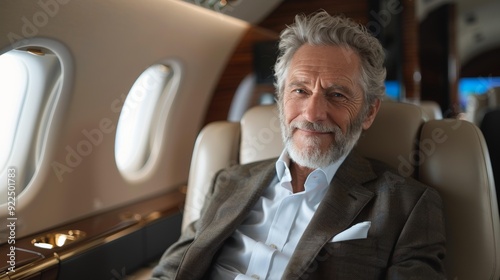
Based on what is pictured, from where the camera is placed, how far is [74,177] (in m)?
2.58

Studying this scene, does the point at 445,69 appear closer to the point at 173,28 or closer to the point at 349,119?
the point at 173,28

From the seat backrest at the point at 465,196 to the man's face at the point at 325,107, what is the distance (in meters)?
0.28

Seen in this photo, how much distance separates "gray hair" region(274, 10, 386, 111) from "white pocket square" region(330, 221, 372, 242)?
45 cm

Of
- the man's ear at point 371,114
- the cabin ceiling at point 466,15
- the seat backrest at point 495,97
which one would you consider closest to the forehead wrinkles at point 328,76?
the man's ear at point 371,114

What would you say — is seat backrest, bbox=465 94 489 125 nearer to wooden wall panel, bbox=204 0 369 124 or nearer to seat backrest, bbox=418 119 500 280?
wooden wall panel, bbox=204 0 369 124

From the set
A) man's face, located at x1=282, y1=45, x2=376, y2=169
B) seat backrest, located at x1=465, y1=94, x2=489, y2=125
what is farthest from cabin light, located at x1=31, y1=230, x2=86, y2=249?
seat backrest, located at x1=465, y1=94, x2=489, y2=125

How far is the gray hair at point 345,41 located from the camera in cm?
168

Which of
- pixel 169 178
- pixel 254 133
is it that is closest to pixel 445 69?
pixel 169 178

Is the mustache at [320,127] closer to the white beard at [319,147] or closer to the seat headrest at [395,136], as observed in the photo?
the white beard at [319,147]

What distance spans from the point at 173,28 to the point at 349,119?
1558mm

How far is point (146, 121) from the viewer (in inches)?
134

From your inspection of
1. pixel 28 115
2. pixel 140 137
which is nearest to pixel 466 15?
pixel 140 137

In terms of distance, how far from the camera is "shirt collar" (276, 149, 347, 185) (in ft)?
5.51

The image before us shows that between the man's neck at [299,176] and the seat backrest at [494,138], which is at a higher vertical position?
the seat backrest at [494,138]
